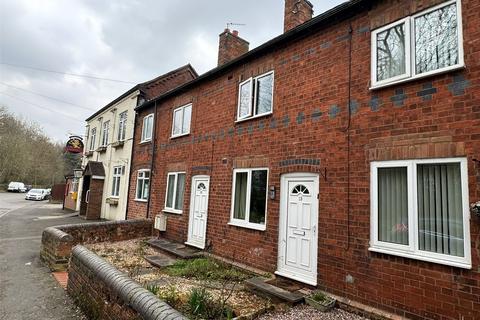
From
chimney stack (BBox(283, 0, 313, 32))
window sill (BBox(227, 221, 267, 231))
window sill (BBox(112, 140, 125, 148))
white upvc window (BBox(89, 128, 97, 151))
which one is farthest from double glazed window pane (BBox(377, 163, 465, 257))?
white upvc window (BBox(89, 128, 97, 151))

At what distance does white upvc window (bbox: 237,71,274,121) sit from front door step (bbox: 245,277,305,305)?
13.5 ft

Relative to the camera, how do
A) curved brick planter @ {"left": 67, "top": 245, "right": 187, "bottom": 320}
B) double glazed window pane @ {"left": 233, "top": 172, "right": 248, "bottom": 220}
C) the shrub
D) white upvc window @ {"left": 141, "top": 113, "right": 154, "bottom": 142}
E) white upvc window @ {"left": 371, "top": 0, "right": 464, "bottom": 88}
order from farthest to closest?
white upvc window @ {"left": 141, "top": 113, "right": 154, "bottom": 142}, double glazed window pane @ {"left": 233, "top": 172, "right": 248, "bottom": 220}, white upvc window @ {"left": 371, "top": 0, "right": 464, "bottom": 88}, the shrub, curved brick planter @ {"left": 67, "top": 245, "right": 187, "bottom": 320}

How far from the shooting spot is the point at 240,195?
838cm

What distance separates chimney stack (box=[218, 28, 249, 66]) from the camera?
12.3 meters

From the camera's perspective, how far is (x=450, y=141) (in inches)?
180

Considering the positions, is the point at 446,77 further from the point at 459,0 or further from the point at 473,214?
the point at 473,214

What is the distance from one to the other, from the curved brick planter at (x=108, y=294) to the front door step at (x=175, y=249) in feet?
10.3

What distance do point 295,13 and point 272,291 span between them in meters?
7.86

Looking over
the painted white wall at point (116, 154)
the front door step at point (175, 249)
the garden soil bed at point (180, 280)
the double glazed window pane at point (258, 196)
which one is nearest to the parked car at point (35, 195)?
the painted white wall at point (116, 154)

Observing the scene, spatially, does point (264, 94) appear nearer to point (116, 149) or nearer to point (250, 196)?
point (250, 196)

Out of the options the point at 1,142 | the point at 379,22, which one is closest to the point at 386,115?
the point at 379,22

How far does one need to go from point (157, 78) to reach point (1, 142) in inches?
1792

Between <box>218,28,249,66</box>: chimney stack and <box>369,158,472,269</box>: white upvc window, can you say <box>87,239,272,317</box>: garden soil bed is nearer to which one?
<box>369,158,472,269</box>: white upvc window

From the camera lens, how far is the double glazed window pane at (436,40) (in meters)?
4.81
